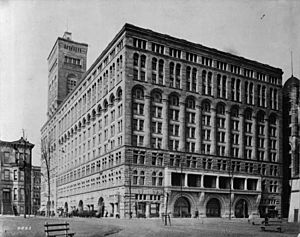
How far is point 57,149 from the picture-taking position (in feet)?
16.9

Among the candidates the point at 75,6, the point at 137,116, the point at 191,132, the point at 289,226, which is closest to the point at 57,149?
the point at 137,116

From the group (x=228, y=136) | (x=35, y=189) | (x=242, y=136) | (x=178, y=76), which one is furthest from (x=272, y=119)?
(x=35, y=189)

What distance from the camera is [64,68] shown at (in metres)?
4.68

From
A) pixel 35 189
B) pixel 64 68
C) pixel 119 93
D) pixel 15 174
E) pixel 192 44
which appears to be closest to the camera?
pixel 15 174

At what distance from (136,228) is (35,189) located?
3.85 feet

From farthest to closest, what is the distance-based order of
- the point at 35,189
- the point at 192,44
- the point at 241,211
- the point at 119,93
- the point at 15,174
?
the point at 241,211
the point at 119,93
the point at 35,189
the point at 192,44
the point at 15,174

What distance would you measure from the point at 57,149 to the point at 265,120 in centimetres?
234

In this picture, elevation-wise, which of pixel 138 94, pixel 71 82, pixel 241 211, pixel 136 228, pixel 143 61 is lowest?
pixel 241 211

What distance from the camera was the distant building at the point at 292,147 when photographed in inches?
200

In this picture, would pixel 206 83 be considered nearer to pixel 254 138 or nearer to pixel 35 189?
pixel 254 138

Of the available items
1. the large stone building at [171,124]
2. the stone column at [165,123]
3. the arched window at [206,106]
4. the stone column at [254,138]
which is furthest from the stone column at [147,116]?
the stone column at [254,138]

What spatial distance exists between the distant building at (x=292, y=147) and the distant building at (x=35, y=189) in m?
2.70

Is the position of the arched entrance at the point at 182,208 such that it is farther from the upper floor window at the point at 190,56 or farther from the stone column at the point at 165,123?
the upper floor window at the point at 190,56

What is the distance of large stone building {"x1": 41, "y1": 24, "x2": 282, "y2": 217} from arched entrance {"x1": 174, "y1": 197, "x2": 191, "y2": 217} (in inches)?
0.7
